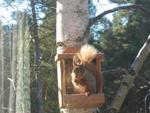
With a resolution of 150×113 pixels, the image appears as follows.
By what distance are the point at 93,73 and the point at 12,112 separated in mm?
940

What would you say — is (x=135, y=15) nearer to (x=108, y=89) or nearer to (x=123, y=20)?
(x=123, y=20)

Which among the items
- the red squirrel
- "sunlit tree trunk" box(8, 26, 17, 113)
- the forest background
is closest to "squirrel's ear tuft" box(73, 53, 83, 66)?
the red squirrel

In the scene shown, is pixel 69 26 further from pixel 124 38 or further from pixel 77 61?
pixel 124 38

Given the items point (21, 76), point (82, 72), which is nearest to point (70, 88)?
point (82, 72)

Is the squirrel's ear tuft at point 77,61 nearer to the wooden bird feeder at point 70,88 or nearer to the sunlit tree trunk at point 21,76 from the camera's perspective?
the wooden bird feeder at point 70,88

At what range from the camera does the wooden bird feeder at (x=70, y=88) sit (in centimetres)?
237

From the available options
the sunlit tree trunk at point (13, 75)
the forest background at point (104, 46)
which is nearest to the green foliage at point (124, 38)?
the forest background at point (104, 46)

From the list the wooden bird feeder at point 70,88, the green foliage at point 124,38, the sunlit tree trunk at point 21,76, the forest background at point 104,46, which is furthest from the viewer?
the green foliage at point 124,38

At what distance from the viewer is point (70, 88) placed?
2508 millimetres

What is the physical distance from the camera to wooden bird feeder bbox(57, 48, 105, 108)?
93.4 inches

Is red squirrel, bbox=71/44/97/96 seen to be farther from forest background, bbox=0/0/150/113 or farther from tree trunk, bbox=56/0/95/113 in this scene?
forest background, bbox=0/0/150/113

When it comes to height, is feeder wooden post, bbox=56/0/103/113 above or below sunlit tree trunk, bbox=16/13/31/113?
above

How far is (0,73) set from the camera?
3635 mm

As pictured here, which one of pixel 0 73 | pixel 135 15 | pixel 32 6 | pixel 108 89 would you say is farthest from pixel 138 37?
pixel 0 73
